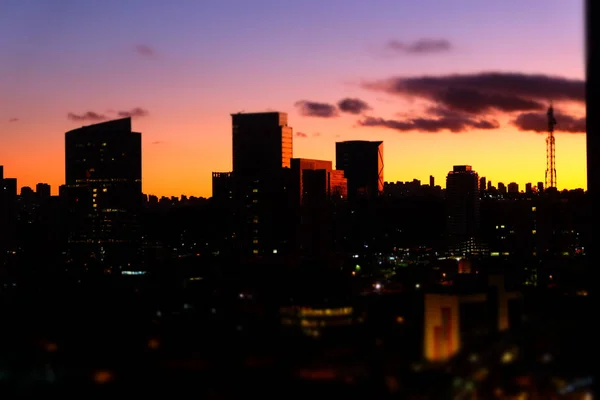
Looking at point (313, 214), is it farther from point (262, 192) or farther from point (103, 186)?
point (103, 186)

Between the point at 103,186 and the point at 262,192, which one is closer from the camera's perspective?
the point at 262,192

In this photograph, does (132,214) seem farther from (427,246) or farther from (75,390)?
(75,390)

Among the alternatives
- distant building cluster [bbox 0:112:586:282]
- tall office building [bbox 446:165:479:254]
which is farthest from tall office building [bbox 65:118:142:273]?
tall office building [bbox 446:165:479:254]

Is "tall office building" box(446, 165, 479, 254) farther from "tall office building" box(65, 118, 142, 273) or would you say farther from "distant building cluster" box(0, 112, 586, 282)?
"tall office building" box(65, 118, 142, 273)

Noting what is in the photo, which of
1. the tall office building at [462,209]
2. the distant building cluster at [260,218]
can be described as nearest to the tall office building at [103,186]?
the distant building cluster at [260,218]

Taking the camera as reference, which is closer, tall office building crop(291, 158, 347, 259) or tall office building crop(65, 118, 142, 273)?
tall office building crop(291, 158, 347, 259)

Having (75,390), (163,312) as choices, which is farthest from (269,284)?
(75,390)
